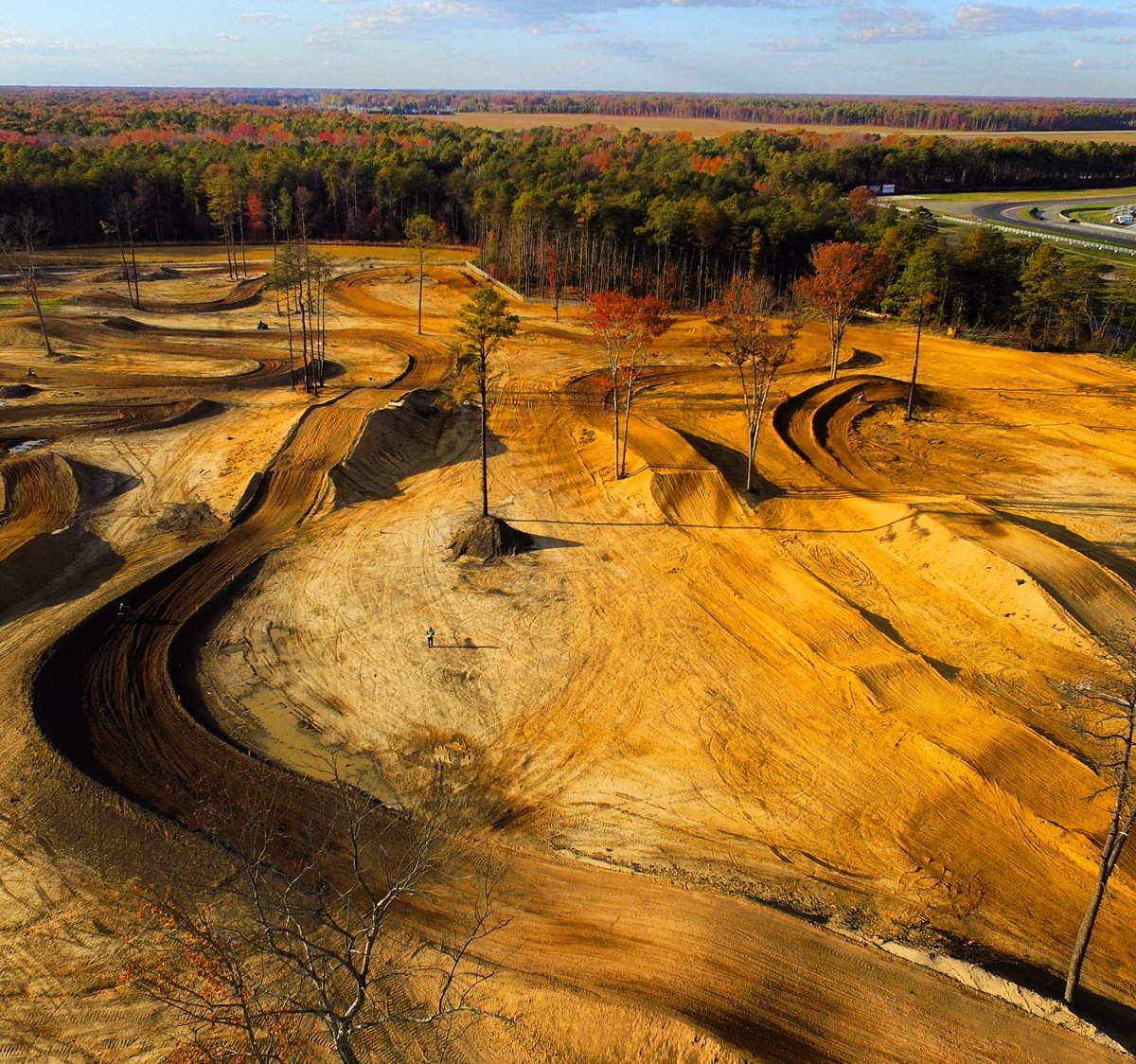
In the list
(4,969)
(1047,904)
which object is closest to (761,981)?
(1047,904)

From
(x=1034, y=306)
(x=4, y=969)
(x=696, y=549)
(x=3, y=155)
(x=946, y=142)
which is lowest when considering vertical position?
(x=4, y=969)

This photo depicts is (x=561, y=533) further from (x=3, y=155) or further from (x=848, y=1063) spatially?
(x=3, y=155)

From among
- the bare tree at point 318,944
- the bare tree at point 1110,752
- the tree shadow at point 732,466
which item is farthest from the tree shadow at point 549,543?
the bare tree at point 1110,752

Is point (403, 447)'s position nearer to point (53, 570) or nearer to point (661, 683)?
point (53, 570)

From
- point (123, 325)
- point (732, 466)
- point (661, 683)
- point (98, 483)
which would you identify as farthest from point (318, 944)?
point (123, 325)

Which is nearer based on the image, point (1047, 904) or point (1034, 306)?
point (1047, 904)

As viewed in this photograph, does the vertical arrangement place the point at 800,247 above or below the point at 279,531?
above

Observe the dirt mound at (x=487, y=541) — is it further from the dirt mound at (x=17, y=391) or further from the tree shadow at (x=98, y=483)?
the dirt mound at (x=17, y=391)
